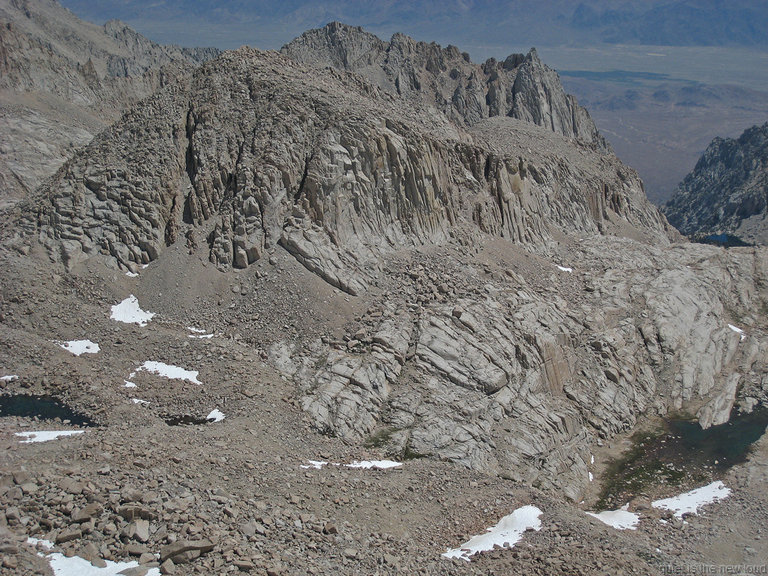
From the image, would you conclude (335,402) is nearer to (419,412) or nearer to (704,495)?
(419,412)

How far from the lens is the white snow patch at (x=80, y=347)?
129 ft

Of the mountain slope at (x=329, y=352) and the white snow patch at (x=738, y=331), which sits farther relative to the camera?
the white snow patch at (x=738, y=331)

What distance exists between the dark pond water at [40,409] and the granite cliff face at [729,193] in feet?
434

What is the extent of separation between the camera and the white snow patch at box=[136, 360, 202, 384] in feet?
125

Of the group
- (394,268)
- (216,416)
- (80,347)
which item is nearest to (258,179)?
(394,268)

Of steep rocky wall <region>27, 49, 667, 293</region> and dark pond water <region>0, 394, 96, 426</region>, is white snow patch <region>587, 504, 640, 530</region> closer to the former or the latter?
steep rocky wall <region>27, 49, 667, 293</region>

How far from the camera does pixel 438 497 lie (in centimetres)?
3212

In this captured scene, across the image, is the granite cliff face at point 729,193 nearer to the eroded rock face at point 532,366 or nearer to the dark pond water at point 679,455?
the eroded rock face at point 532,366

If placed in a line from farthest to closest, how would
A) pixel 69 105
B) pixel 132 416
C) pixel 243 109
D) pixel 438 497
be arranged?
pixel 69 105
pixel 243 109
pixel 132 416
pixel 438 497

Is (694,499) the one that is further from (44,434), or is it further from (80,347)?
(80,347)

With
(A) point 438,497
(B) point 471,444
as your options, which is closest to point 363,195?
(B) point 471,444

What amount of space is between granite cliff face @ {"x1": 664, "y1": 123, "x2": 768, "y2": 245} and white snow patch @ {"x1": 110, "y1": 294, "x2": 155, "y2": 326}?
125821 millimetres

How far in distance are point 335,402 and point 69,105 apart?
82.9 m

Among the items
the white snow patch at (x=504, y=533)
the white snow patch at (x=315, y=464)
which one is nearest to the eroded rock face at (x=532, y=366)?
the white snow patch at (x=315, y=464)
